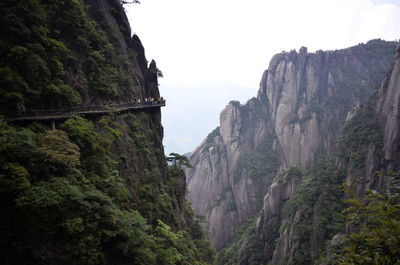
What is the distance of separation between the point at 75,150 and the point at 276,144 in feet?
258

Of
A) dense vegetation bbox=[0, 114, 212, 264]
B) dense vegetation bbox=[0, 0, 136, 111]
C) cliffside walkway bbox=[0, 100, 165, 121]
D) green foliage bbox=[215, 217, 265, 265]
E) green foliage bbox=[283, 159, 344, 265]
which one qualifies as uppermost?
dense vegetation bbox=[0, 0, 136, 111]

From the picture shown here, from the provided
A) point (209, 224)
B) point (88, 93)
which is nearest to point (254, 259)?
point (209, 224)

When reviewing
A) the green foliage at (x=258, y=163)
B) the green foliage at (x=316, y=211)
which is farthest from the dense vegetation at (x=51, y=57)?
the green foliage at (x=258, y=163)

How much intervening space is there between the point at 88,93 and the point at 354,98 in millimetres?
89826

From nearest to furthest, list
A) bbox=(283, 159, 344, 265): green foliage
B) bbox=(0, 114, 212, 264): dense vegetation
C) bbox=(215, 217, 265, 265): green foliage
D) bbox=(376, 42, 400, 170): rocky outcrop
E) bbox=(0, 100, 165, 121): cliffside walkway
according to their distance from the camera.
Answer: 1. bbox=(0, 114, 212, 264): dense vegetation
2. bbox=(0, 100, 165, 121): cliffside walkway
3. bbox=(376, 42, 400, 170): rocky outcrop
4. bbox=(283, 159, 344, 265): green foliage
5. bbox=(215, 217, 265, 265): green foliage

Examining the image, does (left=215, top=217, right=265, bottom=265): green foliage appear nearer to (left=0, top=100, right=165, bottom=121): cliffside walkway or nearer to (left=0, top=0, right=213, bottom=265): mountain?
(left=0, top=0, right=213, bottom=265): mountain

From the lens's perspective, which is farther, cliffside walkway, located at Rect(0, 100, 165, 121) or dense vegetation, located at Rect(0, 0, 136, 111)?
dense vegetation, located at Rect(0, 0, 136, 111)

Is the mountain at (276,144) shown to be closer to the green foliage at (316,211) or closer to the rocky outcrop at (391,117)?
the green foliage at (316,211)

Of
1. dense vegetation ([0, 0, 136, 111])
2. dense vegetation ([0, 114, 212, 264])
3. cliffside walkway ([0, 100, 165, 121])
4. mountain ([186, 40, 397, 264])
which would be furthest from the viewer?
mountain ([186, 40, 397, 264])

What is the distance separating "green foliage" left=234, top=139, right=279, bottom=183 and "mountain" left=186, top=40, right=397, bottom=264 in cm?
30

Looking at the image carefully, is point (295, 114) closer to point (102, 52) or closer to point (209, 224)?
point (209, 224)

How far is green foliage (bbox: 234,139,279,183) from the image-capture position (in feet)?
260

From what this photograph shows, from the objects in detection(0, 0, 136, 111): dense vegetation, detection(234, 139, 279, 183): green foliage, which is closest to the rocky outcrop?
detection(0, 0, 136, 111): dense vegetation

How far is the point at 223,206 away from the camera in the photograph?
247 ft
